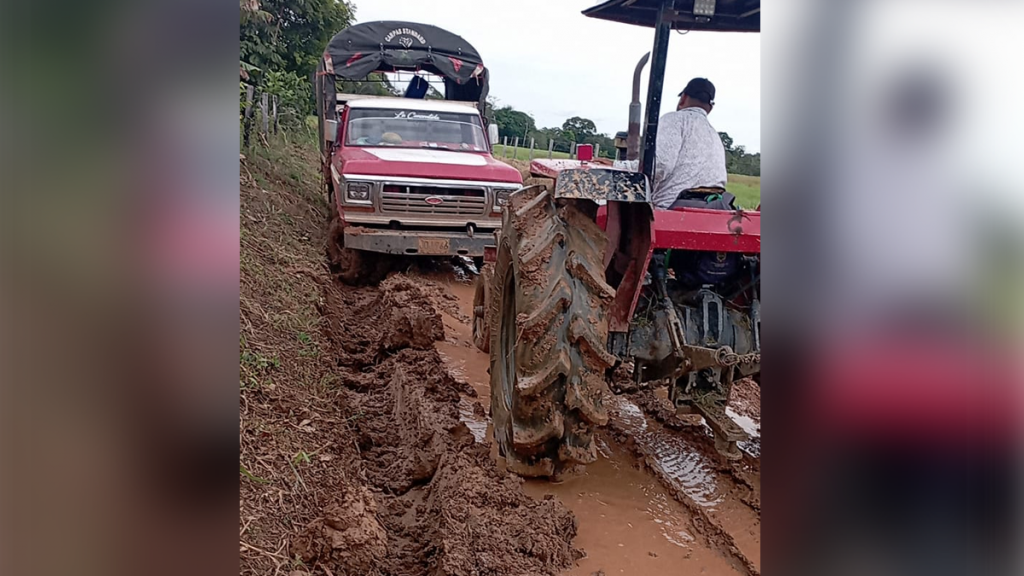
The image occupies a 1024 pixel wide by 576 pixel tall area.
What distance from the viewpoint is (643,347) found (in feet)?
13.6

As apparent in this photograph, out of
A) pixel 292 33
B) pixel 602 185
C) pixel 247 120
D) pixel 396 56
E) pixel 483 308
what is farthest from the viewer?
pixel 292 33

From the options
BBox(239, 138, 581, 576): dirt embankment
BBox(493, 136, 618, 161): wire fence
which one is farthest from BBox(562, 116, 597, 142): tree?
BBox(239, 138, 581, 576): dirt embankment

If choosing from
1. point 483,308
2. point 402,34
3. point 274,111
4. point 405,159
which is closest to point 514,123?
point 274,111

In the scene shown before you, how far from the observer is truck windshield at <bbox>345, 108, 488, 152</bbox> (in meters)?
9.43

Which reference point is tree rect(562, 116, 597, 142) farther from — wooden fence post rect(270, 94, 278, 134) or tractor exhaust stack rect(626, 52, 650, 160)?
tractor exhaust stack rect(626, 52, 650, 160)

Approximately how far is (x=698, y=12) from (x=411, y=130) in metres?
6.18

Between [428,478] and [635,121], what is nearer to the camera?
[428,478]

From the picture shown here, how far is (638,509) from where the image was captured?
370cm

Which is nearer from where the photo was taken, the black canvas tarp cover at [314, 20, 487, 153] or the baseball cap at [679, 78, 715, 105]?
the baseball cap at [679, 78, 715, 105]

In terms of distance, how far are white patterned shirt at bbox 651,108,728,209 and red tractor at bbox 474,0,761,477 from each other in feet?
0.74

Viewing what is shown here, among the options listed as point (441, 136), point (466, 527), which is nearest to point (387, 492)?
point (466, 527)

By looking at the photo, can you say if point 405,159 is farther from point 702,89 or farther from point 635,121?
point 702,89
